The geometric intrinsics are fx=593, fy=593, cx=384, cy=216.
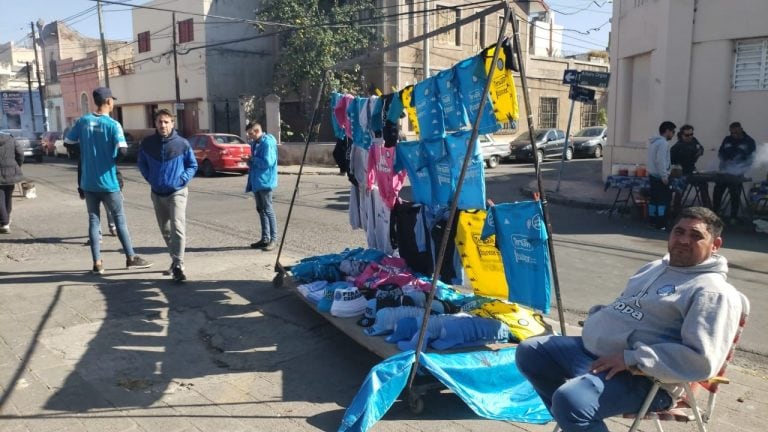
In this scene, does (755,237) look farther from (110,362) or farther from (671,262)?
(110,362)

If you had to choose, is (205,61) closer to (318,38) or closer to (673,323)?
(318,38)

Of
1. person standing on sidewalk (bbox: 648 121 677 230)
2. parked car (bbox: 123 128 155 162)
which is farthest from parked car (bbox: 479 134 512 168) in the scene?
parked car (bbox: 123 128 155 162)

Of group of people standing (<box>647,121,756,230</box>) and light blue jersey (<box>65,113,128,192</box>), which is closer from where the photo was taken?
light blue jersey (<box>65,113,128,192</box>)

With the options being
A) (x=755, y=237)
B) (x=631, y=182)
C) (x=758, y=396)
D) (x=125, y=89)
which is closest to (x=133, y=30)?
(x=125, y=89)

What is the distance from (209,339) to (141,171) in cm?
249

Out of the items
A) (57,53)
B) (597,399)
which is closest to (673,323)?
(597,399)

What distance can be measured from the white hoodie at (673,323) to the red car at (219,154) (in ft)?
60.6

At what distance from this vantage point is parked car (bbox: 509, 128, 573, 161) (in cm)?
2569

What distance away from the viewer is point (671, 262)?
9.61ft

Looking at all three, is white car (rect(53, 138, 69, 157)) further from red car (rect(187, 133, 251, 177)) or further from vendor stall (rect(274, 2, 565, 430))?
vendor stall (rect(274, 2, 565, 430))

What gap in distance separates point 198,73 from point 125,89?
9.92 metres

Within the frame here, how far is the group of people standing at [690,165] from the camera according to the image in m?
10.2

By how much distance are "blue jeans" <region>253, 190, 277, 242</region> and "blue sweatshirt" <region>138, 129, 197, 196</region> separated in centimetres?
200

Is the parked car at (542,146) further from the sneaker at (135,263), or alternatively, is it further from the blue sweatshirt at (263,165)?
the sneaker at (135,263)
